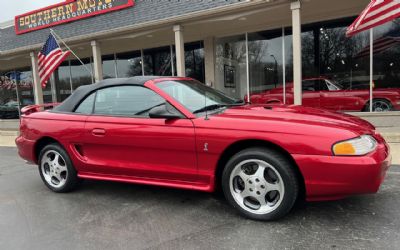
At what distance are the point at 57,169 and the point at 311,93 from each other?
8175 mm

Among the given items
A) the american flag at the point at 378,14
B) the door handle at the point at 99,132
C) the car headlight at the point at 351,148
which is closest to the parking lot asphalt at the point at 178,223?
the car headlight at the point at 351,148

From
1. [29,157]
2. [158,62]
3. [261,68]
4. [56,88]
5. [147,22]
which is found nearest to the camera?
[29,157]

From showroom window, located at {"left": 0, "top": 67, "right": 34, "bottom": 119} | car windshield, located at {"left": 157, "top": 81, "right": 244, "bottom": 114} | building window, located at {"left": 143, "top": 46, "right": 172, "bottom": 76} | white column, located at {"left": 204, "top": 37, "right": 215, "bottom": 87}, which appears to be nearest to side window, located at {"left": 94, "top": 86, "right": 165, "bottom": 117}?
car windshield, located at {"left": 157, "top": 81, "right": 244, "bottom": 114}

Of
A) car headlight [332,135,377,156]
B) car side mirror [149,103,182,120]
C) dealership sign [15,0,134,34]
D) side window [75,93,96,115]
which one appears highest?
dealership sign [15,0,134,34]

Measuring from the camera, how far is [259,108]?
379cm

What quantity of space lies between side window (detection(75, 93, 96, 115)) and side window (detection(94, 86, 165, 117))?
0.26 feet

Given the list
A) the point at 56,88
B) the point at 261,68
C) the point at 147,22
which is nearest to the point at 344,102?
the point at 261,68

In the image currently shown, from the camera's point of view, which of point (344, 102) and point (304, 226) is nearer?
point (304, 226)

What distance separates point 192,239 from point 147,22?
29.2 ft

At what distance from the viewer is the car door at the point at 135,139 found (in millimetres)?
3533

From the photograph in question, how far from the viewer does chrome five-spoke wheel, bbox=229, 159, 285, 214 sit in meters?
3.17

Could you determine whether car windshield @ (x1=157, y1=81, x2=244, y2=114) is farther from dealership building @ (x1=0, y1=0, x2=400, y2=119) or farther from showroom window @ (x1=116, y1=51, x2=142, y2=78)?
showroom window @ (x1=116, y1=51, x2=142, y2=78)

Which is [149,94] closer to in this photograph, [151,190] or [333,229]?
[151,190]

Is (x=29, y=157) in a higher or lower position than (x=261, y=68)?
lower
